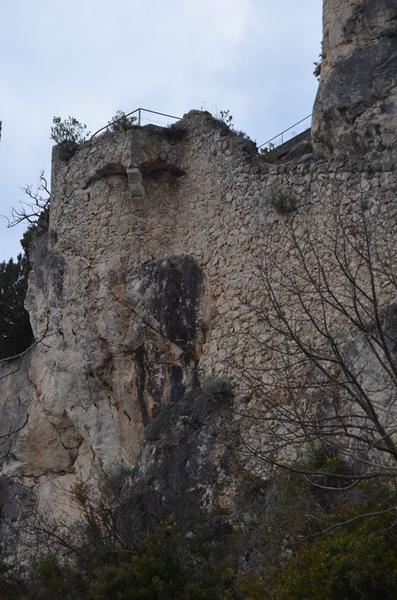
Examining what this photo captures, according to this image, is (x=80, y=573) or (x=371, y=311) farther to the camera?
(x=80, y=573)

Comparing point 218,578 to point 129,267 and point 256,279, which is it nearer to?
point 256,279


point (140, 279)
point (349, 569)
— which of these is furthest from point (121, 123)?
point (349, 569)

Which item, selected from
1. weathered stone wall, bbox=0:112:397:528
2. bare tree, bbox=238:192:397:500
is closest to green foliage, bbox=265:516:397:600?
bare tree, bbox=238:192:397:500

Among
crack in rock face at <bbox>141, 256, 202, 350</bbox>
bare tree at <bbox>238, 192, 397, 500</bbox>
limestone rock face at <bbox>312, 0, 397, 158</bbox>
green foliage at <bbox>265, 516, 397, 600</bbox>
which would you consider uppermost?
limestone rock face at <bbox>312, 0, 397, 158</bbox>

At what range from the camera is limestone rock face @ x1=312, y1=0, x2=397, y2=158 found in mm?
15758

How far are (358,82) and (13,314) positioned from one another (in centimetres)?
1015

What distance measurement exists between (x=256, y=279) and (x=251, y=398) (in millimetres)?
1866

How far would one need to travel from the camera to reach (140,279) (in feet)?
58.5

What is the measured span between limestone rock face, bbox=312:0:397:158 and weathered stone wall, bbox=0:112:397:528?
629 mm

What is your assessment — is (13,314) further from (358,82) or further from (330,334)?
(330,334)

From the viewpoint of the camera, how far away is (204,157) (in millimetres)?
18047

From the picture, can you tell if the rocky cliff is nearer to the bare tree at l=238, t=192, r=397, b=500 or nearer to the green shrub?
the bare tree at l=238, t=192, r=397, b=500

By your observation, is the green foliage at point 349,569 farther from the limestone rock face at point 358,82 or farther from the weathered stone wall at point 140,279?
the limestone rock face at point 358,82

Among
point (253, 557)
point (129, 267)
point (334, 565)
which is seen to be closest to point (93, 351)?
point (129, 267)
